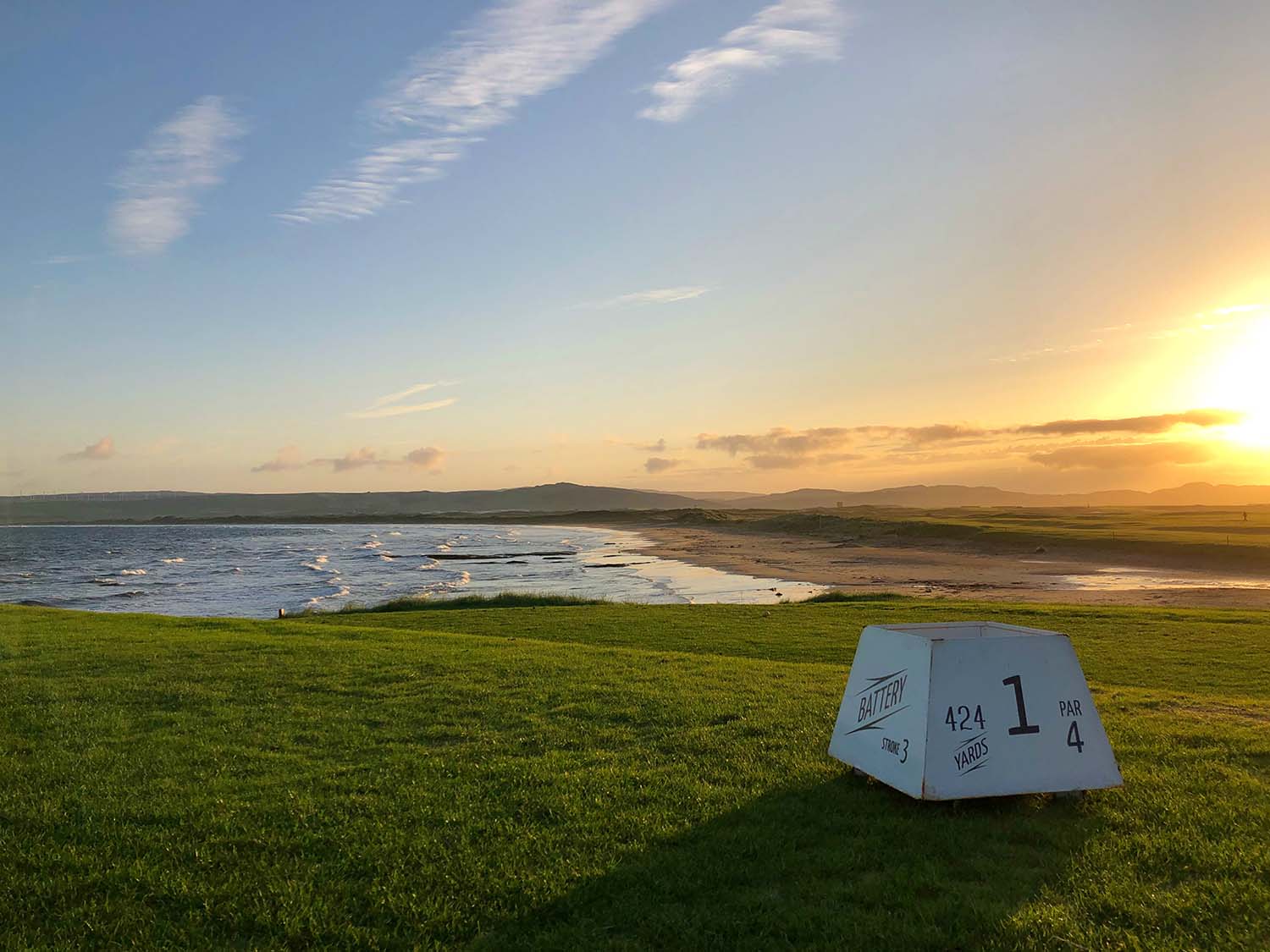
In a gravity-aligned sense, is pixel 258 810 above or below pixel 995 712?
below

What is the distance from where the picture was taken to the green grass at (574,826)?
208 inches

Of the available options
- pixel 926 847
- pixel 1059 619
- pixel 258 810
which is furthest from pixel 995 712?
pixel 1059 619

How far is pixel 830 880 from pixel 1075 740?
2.86 meters

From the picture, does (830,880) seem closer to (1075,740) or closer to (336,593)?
(1075,740)

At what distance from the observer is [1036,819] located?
22.1 ft

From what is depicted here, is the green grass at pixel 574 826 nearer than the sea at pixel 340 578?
Yes

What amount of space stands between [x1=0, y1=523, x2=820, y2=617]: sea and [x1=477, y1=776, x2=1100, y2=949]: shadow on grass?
1123 inches

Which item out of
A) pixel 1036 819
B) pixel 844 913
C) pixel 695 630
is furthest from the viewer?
pixel 695 630

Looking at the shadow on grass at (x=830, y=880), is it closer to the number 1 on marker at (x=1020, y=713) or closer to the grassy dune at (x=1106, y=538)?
the number 1 on marker at (x=1020, y=713)

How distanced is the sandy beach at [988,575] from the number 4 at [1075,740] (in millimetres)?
30720

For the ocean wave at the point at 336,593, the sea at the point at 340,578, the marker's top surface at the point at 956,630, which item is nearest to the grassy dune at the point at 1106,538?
the sea at the point at 340,578

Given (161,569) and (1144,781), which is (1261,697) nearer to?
(1144,781)

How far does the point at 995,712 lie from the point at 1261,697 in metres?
8.64

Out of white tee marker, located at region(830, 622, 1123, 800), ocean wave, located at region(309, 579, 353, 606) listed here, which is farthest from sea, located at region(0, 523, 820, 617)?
white tee marker, located at region(830, 622, 1123, 800)
